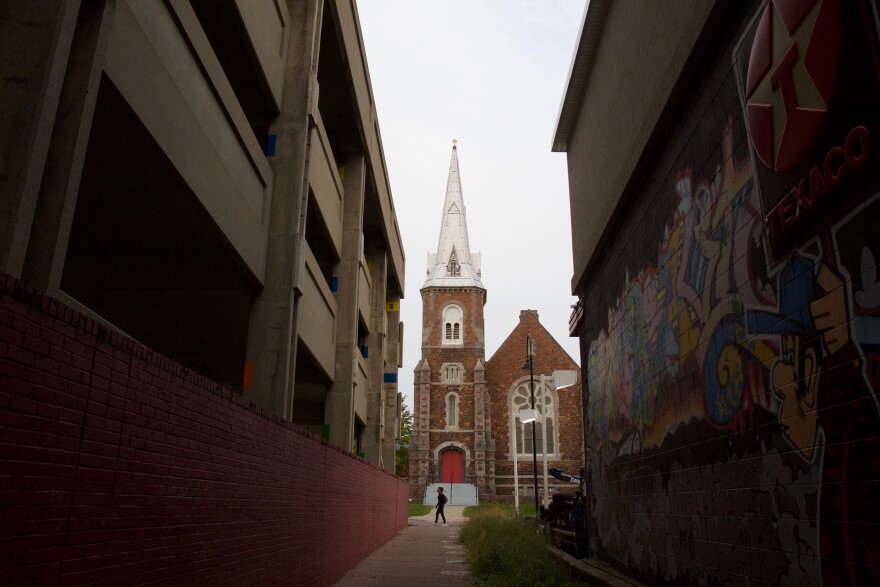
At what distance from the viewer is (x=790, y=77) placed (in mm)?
4801

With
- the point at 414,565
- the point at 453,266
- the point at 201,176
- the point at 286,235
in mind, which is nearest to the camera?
the point at 201,176

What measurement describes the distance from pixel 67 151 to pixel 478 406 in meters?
49.7

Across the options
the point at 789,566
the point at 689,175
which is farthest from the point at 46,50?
the point at 789,566

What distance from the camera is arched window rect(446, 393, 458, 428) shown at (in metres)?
54.1

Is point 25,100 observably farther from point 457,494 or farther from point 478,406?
point 478,406

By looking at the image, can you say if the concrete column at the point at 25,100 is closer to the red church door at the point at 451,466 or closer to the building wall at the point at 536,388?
the building wall at the point at 536,388

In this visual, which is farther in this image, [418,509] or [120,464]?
[418,509]

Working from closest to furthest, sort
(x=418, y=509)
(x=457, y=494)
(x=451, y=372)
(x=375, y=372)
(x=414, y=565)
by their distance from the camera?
1. (x=414, y=565)
2. (x=375, y=372)
3. (x=418, y=509)
4. (x=457, y=494)
5. (x=451, y=372)

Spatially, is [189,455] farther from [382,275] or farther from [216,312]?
[382,275]

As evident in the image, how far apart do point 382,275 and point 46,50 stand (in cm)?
2015

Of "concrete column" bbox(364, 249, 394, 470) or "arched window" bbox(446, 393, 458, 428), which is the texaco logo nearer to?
"concrete column" bbox(364, 249, 394, 470)

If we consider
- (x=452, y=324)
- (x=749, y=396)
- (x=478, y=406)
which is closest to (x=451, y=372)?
(x=478, y=406)

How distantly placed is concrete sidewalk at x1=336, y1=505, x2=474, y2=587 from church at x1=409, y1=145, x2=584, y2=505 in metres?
29.2

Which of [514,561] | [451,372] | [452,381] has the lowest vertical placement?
[514,561]
